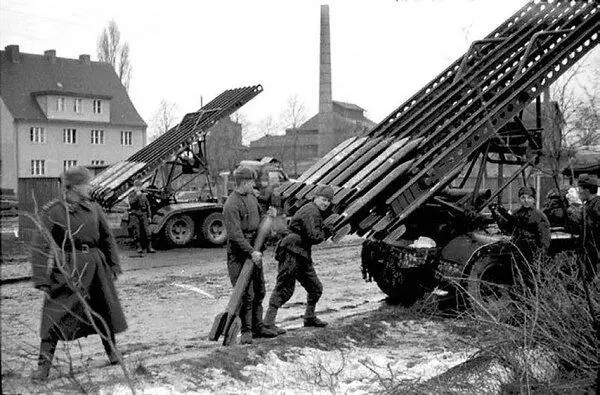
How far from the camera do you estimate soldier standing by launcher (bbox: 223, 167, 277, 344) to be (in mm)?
7680

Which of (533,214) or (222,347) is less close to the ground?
(533,214)

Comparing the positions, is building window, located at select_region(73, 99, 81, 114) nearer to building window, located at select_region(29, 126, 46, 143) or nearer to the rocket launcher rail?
building window, located at select_region(29, 126, 46, 143)

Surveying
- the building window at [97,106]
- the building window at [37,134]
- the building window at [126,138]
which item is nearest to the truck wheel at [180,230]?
the building window at [37,134]

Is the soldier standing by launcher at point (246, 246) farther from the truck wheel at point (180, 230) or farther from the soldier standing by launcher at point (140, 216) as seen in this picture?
the truck wheel at point (180, 230)

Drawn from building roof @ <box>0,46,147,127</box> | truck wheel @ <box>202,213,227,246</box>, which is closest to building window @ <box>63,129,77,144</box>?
building roof @ <box>0,46,147,127</box>

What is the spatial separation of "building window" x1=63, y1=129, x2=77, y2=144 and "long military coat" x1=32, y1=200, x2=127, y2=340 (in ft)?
134

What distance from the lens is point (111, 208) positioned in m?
17.2

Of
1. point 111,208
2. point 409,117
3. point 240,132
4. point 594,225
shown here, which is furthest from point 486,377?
point 240,132

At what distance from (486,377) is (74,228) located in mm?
3671

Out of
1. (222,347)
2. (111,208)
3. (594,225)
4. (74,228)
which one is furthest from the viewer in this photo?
(111,208)

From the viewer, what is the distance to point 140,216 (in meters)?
16.7

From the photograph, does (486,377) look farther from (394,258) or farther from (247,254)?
(394,258)

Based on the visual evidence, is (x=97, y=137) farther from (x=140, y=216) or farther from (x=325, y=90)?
(x=140, y=216)

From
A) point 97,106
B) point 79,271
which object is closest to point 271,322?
point 79,271
